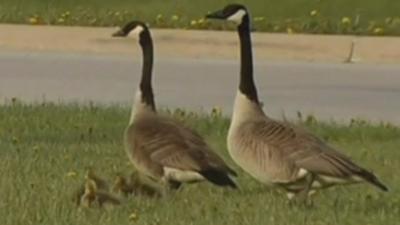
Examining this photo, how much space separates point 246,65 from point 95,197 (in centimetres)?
130

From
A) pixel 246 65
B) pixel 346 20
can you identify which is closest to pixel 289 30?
pixel 346 20

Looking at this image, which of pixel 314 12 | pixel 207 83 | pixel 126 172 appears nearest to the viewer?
pixel 126 172

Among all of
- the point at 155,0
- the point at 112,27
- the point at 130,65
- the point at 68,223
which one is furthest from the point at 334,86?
the point at 68,223

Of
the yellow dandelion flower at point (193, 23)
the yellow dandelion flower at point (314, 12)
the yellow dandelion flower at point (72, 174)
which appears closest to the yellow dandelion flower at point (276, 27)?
the yellow dandelion flower at point (314, 12)

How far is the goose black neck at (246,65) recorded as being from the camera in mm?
8102

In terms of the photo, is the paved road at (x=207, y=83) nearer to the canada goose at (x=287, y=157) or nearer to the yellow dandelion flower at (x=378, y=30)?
the yellow dandelion flower at (x=378, y=30)

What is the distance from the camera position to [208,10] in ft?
66.3

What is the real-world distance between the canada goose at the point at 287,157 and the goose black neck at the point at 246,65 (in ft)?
0.47

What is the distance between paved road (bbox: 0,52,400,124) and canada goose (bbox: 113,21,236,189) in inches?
195

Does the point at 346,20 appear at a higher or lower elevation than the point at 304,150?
lower

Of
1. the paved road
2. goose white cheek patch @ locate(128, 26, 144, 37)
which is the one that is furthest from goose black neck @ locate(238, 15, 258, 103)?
the paved road

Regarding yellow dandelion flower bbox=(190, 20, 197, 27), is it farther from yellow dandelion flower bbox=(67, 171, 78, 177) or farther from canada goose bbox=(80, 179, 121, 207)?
canada goose bbox=(80, 179, 121, 207)

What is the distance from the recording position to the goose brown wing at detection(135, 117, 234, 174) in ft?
25.0

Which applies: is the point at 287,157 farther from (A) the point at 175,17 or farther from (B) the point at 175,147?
(A) the point at 175,17
